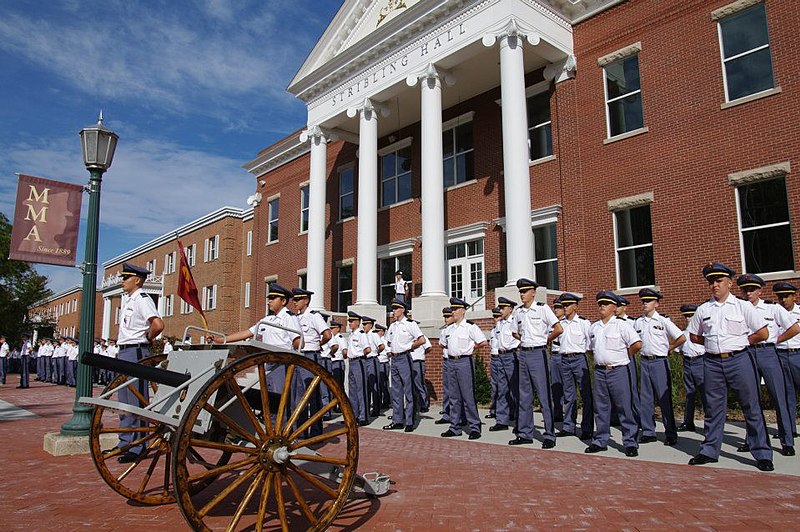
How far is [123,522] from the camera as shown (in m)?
4.63

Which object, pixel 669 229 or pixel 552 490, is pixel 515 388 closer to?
pixel 552 490

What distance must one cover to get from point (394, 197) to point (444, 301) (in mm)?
7433

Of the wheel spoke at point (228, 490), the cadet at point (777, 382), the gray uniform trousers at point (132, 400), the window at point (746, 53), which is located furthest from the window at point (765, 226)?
the wheel spoke at point (228, 490)

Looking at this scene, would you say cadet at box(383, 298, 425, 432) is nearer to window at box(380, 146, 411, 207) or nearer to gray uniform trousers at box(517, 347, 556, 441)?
gray uniform trousers at box(517, 347, 556, 441)

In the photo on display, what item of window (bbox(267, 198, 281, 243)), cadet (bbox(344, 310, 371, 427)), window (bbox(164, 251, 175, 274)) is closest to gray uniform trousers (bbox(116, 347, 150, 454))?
cadet (bbox(344, 310, 371, 427))

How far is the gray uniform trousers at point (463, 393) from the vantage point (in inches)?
375

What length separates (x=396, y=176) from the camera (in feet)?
73.9

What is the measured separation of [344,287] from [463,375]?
588 inches

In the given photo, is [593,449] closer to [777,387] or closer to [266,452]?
[777,387]

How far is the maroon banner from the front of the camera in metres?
8.45

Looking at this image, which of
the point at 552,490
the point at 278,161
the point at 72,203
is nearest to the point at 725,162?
the point at 552,490

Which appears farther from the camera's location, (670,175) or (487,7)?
(487,7)

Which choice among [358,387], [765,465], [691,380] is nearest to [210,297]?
[358,387]

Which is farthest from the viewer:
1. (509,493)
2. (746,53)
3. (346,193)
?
(346,193)
